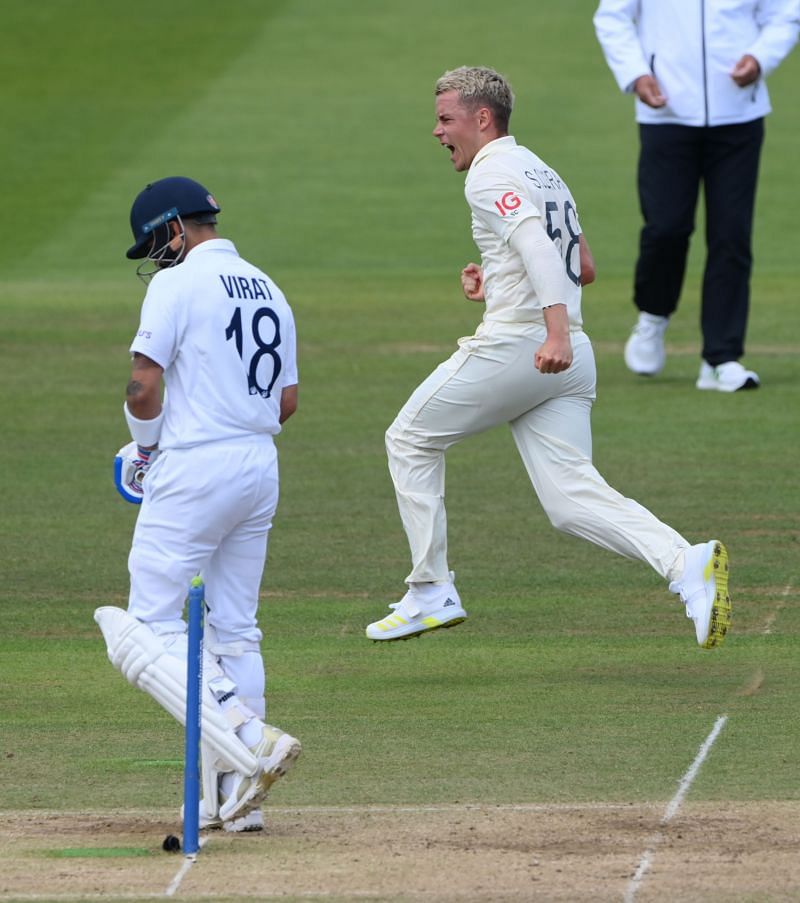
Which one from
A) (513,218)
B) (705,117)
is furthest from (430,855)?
(705,117)

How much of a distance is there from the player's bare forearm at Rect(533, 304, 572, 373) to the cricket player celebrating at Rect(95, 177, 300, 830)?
4.84 ft

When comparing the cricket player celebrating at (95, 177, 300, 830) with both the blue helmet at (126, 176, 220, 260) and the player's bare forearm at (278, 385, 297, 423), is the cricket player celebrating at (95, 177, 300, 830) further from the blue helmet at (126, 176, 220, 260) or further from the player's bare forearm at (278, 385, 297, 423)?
the player's bare forearm at (278, 385, 297, 423)

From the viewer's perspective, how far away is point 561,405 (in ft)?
26.9

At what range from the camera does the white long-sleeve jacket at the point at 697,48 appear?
535 inches

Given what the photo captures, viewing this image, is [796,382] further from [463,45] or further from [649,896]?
[463,45]

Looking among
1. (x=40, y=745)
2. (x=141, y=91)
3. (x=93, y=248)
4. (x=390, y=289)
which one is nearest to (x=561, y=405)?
(x=40, y=745)

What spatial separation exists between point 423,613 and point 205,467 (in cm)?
224

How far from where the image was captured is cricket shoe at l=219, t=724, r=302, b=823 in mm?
5949

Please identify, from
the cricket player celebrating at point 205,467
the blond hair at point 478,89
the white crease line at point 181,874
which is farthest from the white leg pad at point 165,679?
the blond hair at point 478,89

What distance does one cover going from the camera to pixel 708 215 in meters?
14.2

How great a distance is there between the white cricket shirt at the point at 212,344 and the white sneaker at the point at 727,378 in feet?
27.2

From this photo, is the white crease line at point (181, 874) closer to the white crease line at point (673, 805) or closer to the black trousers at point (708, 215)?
the white crease line at point (673, 805)

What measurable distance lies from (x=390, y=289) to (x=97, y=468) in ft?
23.3

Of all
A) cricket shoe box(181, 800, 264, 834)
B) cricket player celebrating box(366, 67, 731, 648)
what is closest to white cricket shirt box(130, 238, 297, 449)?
cricket shoe box(181, 800, 264, 834)
